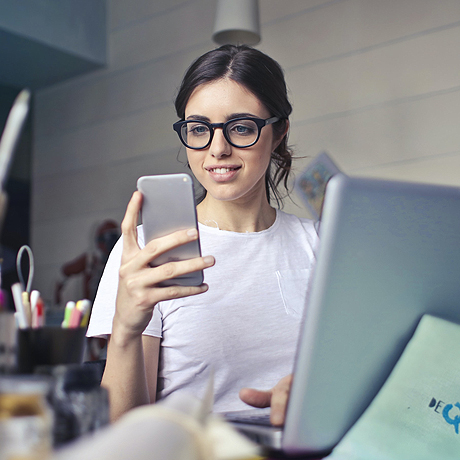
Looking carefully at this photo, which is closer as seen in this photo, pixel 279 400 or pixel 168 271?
pixel 279 400

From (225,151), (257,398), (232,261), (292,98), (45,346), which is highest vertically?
(292,98)

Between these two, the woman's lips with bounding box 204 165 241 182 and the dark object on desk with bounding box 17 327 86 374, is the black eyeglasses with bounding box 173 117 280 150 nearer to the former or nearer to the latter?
the woman's lips with bounding box 204 165 241 182

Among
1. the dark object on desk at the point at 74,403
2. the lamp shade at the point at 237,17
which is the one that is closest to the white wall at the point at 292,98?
the lamp shade at the point at 237,17

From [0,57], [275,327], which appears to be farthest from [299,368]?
[0,57]

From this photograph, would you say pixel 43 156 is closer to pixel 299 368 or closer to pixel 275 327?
pixel 275 327

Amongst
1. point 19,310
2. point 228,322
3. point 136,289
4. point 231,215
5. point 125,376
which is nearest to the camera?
point 19,310

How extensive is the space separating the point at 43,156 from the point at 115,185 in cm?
74

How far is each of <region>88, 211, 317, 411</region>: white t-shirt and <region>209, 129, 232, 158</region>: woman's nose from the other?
202mm

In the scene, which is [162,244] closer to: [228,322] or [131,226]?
[131,226]

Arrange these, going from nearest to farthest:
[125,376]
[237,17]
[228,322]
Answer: [125,376] < [228,322] < [237,17]

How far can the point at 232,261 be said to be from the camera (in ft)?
4.04

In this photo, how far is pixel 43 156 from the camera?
3.69 m

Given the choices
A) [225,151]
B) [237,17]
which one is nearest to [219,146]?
[225,151]

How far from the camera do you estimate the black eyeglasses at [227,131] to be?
1.18 meters
